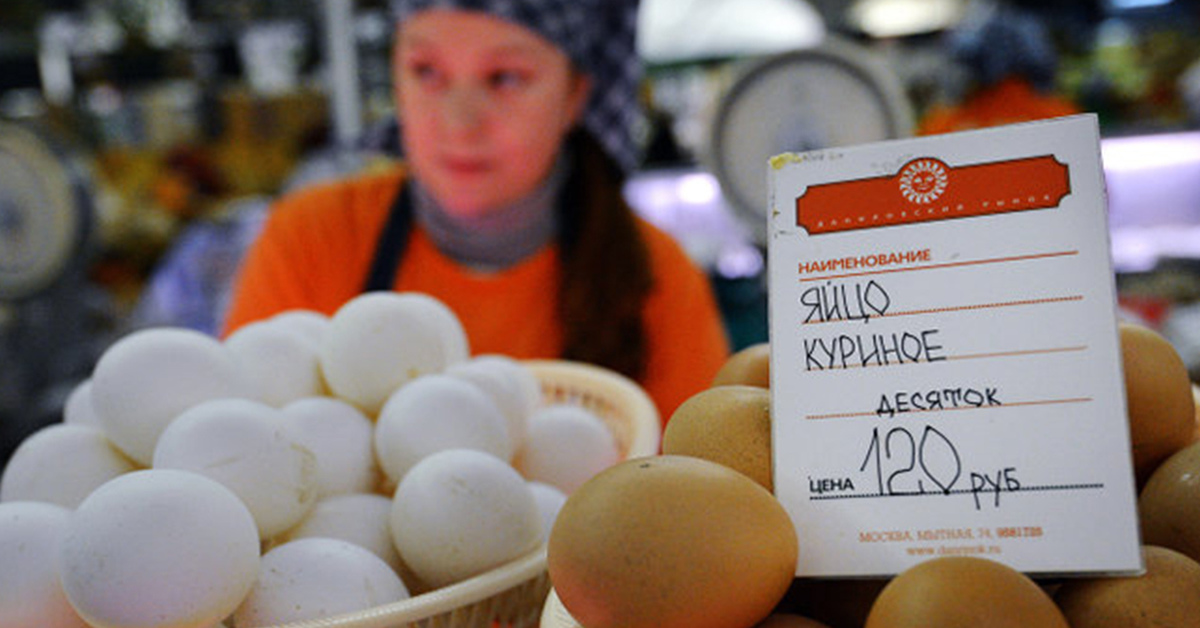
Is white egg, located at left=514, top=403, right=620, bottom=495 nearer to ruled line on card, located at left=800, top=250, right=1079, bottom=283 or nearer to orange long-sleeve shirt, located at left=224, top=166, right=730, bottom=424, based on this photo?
ruled line on card, located at left=800, top=250, right=1079, bottom=283

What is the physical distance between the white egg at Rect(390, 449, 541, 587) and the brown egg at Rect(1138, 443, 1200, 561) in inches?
17.1

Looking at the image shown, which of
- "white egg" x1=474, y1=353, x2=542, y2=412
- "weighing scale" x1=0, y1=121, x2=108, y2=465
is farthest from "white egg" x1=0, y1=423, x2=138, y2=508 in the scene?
"weighing scale" x1=0, y1=121, x2=108, y2=465

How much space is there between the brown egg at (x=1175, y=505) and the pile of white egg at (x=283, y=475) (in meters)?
0.44

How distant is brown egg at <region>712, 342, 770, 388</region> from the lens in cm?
76

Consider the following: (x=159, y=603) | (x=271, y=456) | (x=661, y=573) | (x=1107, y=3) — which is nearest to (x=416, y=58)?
(x=271, y=456)

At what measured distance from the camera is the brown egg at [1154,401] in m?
0.64

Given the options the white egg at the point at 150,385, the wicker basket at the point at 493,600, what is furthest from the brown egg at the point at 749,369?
the white egg at the point at 150,385

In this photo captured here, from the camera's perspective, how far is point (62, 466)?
83cm

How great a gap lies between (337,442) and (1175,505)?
65 cm

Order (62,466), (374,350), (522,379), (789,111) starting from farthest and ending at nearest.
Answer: (789,111) → (522,379) → (374,350) → (62,466)

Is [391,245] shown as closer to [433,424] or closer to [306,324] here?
[306,324]

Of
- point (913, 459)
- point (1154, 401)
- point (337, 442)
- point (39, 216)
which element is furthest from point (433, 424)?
point (39, 216)

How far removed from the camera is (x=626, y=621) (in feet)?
1.75

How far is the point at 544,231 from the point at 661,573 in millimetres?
1343
